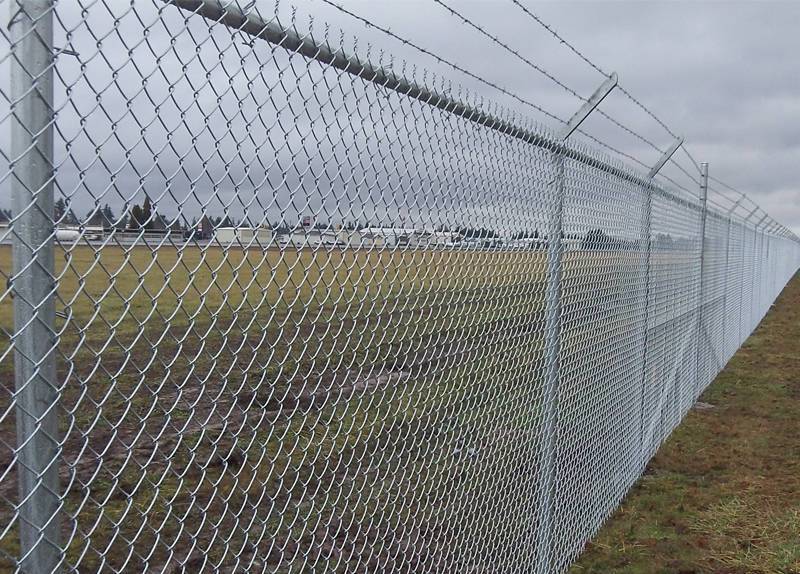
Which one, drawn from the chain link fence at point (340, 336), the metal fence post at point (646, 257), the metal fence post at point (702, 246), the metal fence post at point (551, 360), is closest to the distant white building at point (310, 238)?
the chain link fence at point (340, 336)

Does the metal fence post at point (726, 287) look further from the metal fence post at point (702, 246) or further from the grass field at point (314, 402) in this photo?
the grass field at point (314, 402)

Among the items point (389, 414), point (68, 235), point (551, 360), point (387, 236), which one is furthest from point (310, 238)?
point (389, 414)

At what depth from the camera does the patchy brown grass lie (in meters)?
4.55

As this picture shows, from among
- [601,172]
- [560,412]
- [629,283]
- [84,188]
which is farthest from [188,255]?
[629,283]

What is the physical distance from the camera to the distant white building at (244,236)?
1743 millimetres

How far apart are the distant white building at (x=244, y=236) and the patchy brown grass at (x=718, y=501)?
338 centimetres

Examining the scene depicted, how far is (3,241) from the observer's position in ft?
4.17

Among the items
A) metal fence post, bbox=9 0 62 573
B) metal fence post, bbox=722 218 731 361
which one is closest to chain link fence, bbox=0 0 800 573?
metal fence post, bbox=9 0 62 573

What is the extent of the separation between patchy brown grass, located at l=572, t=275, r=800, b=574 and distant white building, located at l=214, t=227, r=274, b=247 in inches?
133

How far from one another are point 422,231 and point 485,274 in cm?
72

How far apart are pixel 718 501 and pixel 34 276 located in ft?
17.9

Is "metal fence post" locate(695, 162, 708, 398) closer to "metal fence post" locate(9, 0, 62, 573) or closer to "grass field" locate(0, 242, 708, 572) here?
"grass field" locate(0, 242, 708, 572)

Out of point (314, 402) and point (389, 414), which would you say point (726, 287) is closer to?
point (389, 414)

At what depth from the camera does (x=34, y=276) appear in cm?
131
